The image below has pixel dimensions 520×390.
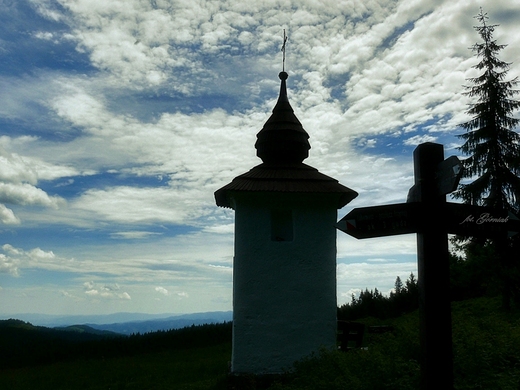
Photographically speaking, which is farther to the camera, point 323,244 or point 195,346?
point 195,346

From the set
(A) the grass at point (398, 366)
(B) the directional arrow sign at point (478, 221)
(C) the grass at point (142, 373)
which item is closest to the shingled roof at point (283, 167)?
(A) the grass at point (398, 366)

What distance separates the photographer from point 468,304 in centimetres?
2200

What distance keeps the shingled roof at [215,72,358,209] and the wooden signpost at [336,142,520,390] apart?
6.24 m

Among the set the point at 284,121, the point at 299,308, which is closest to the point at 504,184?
the point at 284,121

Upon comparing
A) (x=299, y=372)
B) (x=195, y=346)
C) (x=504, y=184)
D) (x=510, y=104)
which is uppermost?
(x=510, y=104)

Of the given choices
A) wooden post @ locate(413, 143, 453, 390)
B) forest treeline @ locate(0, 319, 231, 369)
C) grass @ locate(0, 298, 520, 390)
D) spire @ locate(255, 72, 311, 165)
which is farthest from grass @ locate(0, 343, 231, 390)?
wooden post @ locate(413, 143, 453, 390)

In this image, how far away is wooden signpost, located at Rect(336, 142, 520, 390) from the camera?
5059 mm

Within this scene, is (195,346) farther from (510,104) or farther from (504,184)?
(510,104)

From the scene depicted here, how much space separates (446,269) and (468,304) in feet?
63.3

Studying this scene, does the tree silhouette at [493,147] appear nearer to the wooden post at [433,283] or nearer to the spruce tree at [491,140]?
the spruce tree at [491,140]

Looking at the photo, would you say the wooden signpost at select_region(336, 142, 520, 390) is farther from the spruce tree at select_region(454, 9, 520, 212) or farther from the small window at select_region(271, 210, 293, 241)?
the spruce tree at select_region(454, 9, 520, 212)

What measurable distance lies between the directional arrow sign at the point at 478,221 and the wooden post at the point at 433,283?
0.12m

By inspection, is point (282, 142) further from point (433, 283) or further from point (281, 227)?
point (433, 283)

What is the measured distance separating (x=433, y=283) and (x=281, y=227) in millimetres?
7866
